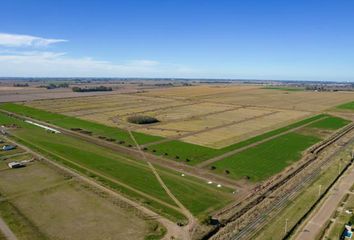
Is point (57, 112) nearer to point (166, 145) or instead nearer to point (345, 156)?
point (166, 145)

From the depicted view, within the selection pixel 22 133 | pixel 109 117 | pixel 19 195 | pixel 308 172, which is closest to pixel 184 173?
pixel 308 172

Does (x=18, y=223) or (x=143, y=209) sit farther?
(x=143, y=209)

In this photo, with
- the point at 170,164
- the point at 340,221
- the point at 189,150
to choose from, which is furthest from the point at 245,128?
the point at 340,221

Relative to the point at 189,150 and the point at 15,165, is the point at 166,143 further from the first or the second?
the point at 15,165

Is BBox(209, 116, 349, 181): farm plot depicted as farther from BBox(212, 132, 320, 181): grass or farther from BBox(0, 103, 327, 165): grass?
BBox(0, 103, 327, 165): grass

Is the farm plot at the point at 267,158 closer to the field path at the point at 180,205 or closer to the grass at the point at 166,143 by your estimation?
the grass at the point at 166,143

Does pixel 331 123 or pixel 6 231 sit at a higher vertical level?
pixel 331 123

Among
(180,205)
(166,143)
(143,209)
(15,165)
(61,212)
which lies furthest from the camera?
(166,143)
